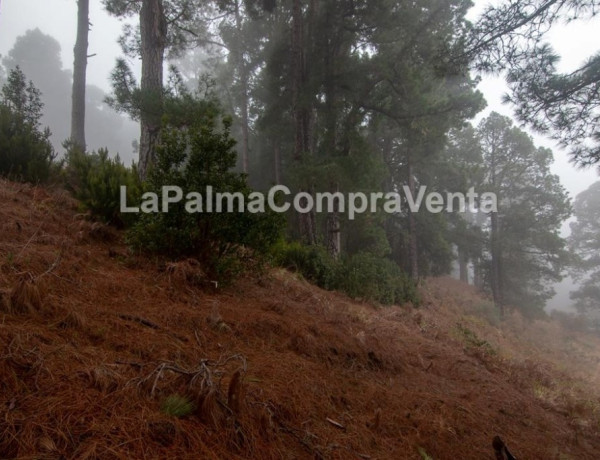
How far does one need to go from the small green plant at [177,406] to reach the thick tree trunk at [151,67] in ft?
18.6

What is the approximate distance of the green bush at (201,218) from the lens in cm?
401

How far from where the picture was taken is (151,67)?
24.0 ft

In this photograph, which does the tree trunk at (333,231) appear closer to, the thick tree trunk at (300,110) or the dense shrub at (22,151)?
the thick tree trunk at (300,110)

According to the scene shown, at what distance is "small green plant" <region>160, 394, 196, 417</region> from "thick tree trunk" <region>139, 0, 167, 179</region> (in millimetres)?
5664

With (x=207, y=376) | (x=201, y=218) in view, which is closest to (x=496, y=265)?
(x=201, y=218)

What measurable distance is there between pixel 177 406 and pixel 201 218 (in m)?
2.44

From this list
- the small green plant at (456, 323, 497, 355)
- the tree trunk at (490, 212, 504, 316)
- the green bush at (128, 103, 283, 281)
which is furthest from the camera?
the tree trunk at (490, 212, 504, 316)

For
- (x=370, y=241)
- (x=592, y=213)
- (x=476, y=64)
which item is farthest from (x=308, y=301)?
(x=592, y=213)

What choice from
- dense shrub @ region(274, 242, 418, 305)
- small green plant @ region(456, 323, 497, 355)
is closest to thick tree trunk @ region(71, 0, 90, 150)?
dense shrub @ region(274, 242, 418, 305)

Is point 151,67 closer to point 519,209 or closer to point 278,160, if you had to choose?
point 278,160

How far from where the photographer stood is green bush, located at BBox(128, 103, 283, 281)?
13.1 ft

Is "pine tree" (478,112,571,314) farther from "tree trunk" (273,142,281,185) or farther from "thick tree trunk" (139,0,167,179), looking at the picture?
"thick tree trunk" (139,0,167,179)

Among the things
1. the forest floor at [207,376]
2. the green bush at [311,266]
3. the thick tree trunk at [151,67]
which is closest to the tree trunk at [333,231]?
the green bush at [311,266]

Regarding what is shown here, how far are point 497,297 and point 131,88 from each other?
18851mm
